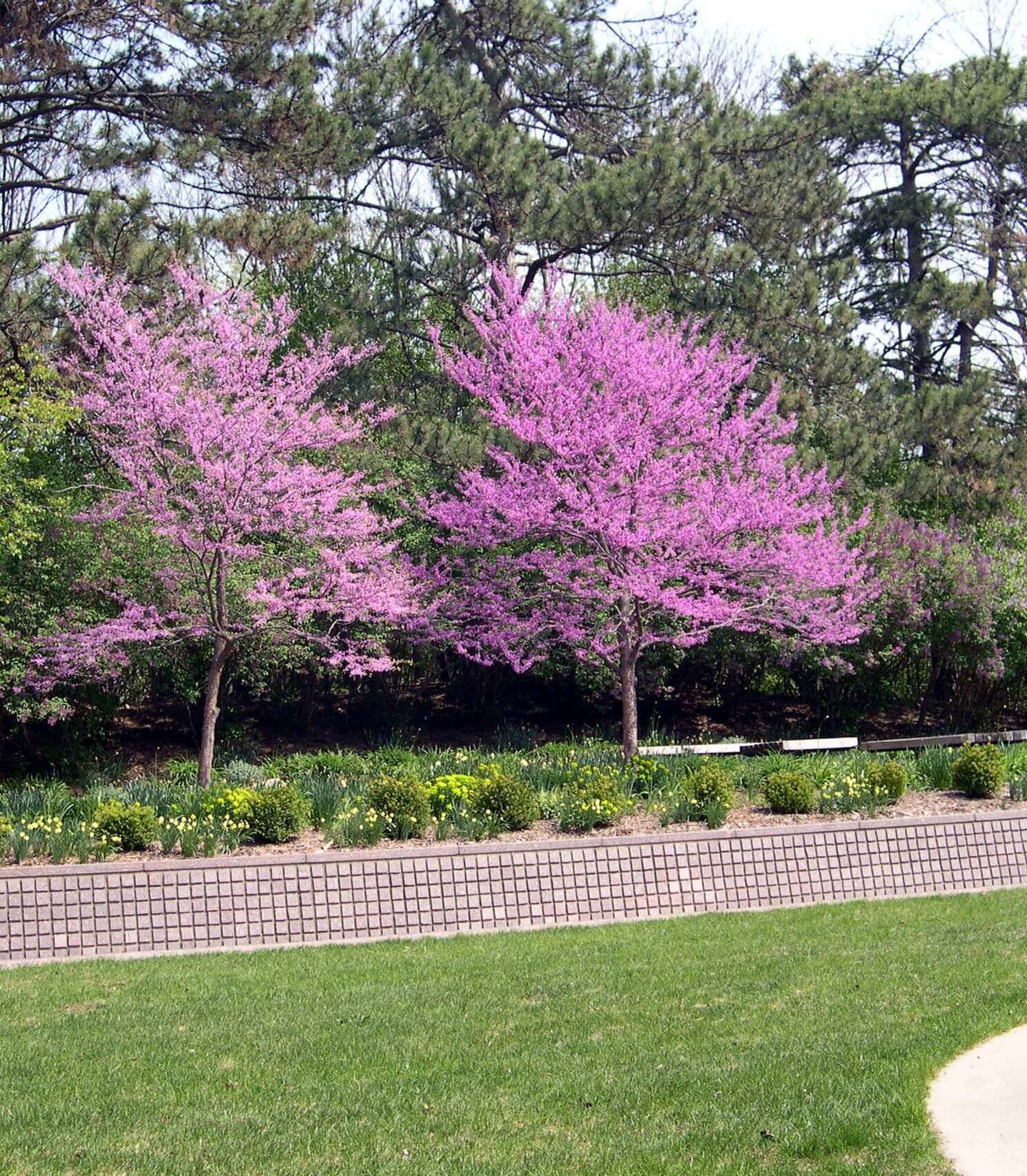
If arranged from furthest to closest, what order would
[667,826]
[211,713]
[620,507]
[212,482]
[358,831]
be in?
1. [620,507]
2. [211,713]
3. [212,482]
4. [667,826]
5. [358,831]

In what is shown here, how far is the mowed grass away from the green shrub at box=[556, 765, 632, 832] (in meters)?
1.69

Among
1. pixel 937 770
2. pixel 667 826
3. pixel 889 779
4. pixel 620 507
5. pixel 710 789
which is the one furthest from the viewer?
pixel 620 507

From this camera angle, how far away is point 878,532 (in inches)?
745

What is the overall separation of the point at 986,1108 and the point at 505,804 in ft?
19.4

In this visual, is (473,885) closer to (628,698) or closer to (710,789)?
(710,789)

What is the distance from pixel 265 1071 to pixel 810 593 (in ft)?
39.1

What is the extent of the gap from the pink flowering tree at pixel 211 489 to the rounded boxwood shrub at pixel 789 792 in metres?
A: 4.83

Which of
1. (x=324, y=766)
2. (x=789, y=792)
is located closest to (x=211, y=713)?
(x=324, y=766)

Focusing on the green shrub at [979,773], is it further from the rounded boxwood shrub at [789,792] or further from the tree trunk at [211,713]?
the tree trunk at [211,713]

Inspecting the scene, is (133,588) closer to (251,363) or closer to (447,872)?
(251,363)

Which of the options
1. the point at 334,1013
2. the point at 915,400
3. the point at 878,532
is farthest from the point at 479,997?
the point at 915,400

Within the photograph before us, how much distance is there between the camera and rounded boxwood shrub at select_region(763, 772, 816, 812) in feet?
37.3

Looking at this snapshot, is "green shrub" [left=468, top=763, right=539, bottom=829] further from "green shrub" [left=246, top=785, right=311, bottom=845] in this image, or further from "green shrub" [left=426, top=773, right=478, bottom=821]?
"green shrub" [left=246, top=785, right=311, bottom=845]

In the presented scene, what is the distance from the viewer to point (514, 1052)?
Answer: 6145mm
